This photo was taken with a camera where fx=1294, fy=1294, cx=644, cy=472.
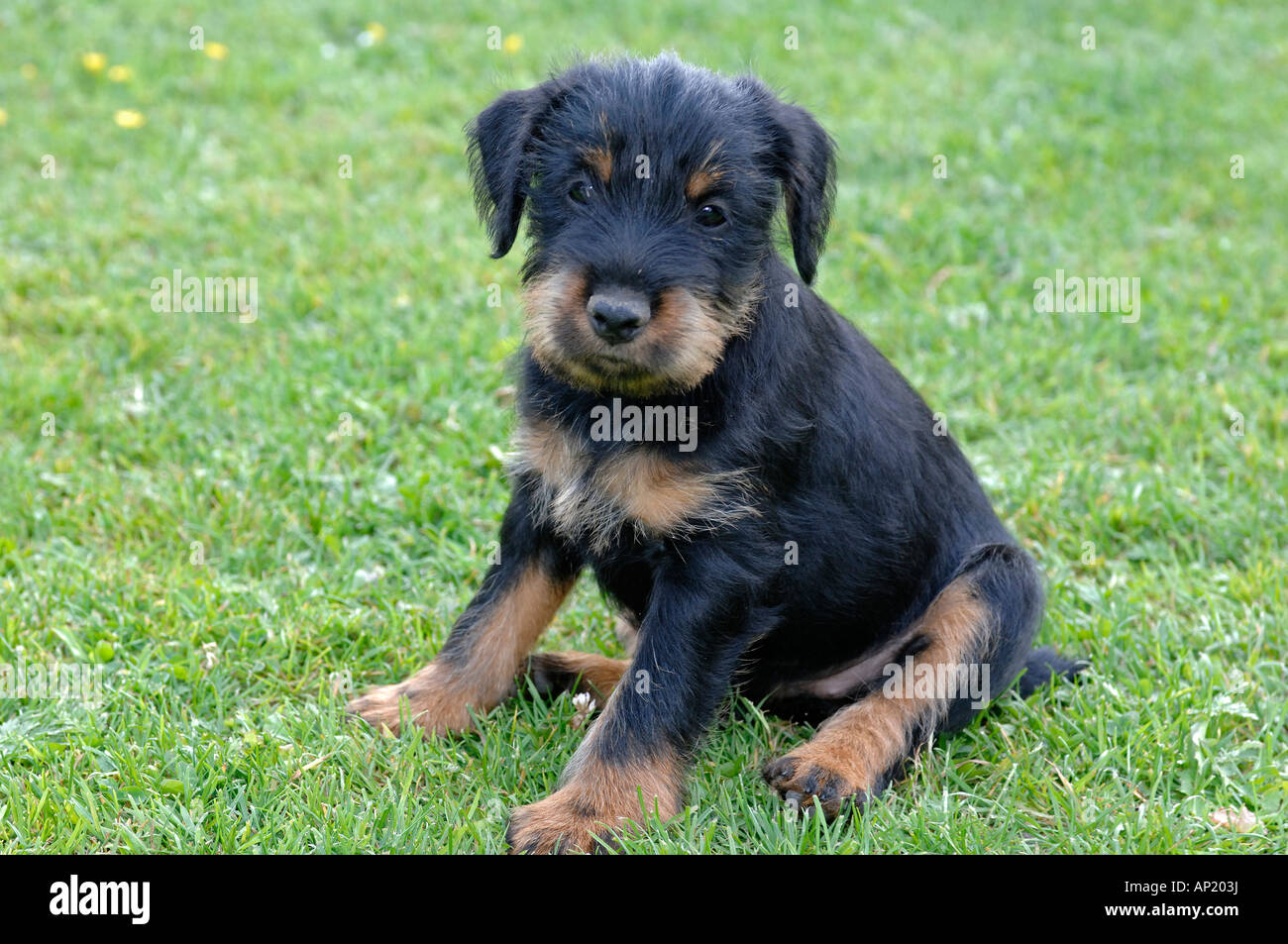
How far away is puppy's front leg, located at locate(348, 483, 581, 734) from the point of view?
156 inches

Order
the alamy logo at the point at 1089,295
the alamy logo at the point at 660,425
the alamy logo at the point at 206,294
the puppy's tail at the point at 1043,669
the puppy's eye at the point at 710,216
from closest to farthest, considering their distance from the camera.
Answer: the puppy's eye at the point at 710,216 < the alamy logo at the point at 660,425 < the puppy's tail at the point at 1043,669 < the alamy logo at the point at 206,294 < the alamy logo at the point at 1089,295

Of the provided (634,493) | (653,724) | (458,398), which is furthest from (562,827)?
(458,398)

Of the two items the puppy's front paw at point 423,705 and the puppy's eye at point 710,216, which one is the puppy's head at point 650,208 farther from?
the puppy's front paw at point 423,705

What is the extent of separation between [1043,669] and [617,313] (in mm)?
1993

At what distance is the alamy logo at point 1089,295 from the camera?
7066 mm

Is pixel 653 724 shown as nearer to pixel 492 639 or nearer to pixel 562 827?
pixel 562 827

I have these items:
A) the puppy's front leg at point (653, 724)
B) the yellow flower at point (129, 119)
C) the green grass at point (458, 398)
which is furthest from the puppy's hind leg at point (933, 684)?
the yellow flower at point (129, 119)

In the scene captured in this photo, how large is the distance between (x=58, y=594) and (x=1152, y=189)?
7.12 m

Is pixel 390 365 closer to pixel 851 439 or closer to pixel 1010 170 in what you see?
pixel 851 439

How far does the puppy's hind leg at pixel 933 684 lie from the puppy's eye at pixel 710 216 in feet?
4.63

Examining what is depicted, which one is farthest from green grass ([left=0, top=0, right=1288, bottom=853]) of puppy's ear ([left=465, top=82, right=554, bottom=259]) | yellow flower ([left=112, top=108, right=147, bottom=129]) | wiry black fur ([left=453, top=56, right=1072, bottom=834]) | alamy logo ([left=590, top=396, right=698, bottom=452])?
puppy's ear ([left=465, top=82, right=554, bottom=259])
